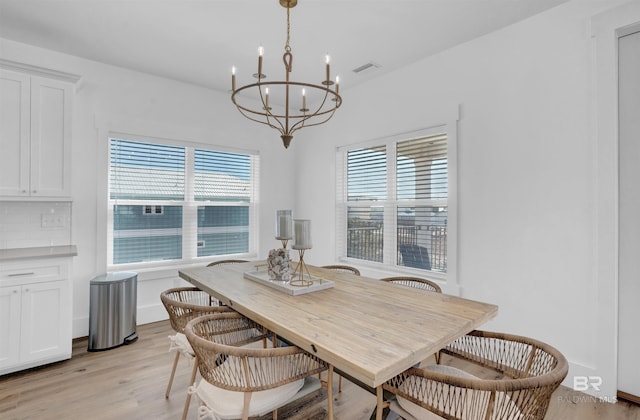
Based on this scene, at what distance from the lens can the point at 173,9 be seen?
97.8 inches

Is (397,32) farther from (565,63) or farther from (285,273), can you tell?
(285,273)

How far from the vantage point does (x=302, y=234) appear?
2.12 meters

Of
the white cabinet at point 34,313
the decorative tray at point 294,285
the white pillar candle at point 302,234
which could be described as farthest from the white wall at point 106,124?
the white pillar candle at point 302,234

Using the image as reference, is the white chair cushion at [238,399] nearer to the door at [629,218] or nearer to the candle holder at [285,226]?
the candle holder at [285,226]

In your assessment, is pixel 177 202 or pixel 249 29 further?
pixel 177 202

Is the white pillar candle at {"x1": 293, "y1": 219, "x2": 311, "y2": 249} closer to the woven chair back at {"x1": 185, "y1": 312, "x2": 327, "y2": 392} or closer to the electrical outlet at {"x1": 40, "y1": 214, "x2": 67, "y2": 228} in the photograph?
the woven chair back at {"x1": 185, "y1": 312, "x2": 327, "y2": 392}

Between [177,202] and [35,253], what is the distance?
1.51m

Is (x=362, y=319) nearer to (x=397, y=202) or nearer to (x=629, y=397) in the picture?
(x=629, y=397)

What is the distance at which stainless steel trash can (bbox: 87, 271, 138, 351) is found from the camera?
3.01 meters

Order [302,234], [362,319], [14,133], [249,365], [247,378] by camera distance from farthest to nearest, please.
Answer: [14,133]
[302,234]
[362,319]
[249,365]
[247,378]

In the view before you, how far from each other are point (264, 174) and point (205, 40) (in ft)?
6.66

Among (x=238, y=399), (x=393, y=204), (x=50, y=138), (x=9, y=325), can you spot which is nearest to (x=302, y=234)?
(x=238, y=399)

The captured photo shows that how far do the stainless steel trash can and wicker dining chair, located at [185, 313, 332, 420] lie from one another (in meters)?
2.00

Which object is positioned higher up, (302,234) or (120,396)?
(302,234)
